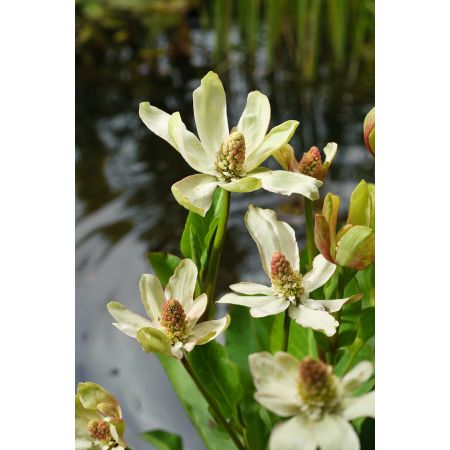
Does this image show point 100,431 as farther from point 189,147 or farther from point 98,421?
point 189,147

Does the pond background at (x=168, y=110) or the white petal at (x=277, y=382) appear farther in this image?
the pond background at (x=168, y=110)

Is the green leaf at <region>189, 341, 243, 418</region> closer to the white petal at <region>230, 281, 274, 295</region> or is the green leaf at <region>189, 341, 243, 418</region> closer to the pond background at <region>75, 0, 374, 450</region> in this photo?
the white petal at <region>230, 281, 274, 295</region>

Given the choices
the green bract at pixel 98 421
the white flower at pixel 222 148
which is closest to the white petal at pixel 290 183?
the white flower at pixel 222 148

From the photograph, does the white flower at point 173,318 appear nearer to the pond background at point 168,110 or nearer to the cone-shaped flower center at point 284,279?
the cone-shaped flower center at point 284,279

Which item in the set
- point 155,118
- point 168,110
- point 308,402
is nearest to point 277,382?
point 308,402

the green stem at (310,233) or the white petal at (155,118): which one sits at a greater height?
the white petal at (155,118)

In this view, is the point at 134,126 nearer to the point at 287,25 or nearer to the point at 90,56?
the point at 287,25
